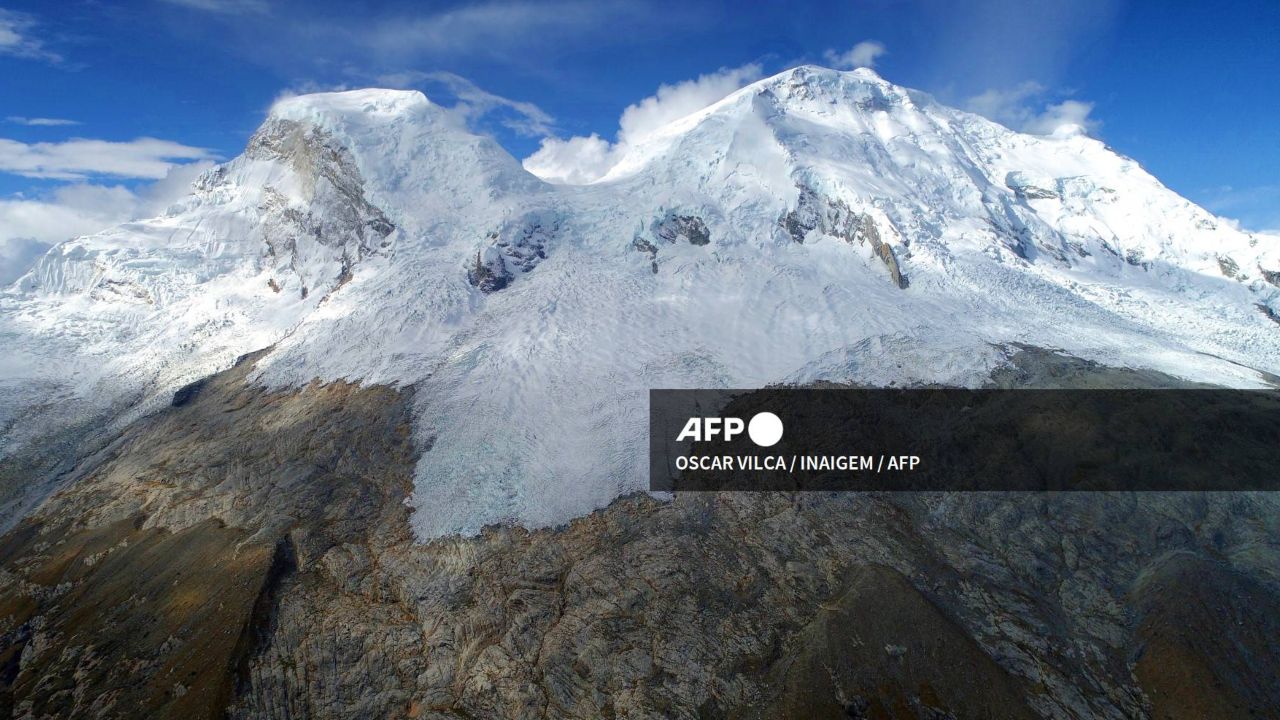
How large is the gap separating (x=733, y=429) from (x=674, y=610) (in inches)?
676

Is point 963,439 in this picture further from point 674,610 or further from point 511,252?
point 511,252

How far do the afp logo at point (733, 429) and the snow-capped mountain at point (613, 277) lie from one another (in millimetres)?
5013

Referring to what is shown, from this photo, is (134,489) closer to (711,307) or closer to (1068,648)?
(711,307)

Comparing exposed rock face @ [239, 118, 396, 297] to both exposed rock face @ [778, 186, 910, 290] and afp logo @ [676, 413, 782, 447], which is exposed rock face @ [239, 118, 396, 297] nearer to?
afp logo @ [676, 413, 782, 447]

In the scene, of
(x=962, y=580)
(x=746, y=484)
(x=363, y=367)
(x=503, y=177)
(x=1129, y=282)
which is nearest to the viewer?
(x=962, y=580)

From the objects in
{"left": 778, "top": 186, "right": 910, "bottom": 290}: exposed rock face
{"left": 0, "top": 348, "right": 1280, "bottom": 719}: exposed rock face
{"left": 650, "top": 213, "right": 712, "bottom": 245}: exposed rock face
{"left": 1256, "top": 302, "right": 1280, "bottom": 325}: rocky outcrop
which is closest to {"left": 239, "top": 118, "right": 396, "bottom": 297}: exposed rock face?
{"left": 650, "top": 213, "right": 712, "bottom": 245}: exposed rock face

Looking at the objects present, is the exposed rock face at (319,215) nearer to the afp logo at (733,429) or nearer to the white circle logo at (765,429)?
the afp logo at (733,429)

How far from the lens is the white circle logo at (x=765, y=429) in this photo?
45844mm

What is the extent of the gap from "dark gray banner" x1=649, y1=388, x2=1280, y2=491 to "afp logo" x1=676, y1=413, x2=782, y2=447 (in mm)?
96

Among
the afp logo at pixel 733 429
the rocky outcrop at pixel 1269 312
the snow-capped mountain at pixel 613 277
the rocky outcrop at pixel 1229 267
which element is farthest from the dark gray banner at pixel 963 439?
the rocky outcrop at pixel 1229 267

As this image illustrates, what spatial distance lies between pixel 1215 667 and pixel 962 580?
35.3ft

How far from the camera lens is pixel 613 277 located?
6731cm

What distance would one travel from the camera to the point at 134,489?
49500 mm

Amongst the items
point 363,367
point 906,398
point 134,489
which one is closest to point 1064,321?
point 906,398
